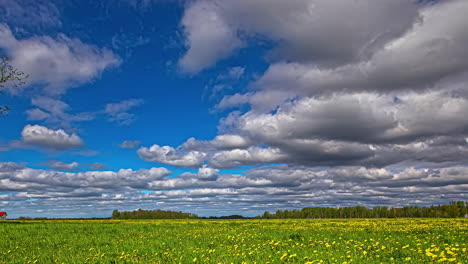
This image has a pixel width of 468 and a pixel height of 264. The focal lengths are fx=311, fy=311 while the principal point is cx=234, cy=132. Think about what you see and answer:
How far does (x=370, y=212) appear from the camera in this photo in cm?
17462

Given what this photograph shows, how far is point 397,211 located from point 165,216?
128035 millimetres

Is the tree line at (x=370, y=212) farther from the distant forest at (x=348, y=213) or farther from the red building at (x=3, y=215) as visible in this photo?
the red building at (x=3, y=215)

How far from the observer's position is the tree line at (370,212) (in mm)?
155875

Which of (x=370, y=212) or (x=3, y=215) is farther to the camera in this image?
(x=370, y=212)

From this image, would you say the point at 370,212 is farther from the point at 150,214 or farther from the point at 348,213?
the point at 150,214

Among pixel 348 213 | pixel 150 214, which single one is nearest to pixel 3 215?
pixel 150 214

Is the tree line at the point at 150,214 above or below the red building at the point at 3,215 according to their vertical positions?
below

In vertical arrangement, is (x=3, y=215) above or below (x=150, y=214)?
above

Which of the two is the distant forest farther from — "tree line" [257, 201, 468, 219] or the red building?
the red building

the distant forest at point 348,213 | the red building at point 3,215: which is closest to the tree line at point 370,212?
the distant forest at point 348,213

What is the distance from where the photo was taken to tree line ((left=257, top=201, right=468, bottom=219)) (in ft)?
511

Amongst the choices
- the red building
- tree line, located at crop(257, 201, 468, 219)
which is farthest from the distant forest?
the red building

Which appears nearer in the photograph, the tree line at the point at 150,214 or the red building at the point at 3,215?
the red building at the point at 3,215

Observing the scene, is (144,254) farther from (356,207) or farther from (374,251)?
(356,207)
